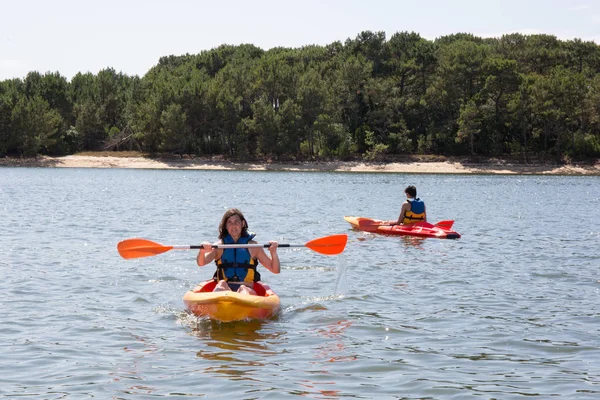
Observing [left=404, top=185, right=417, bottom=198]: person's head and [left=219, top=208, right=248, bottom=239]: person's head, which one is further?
[left=404, top=185, right=417, bottom=198]: person's head

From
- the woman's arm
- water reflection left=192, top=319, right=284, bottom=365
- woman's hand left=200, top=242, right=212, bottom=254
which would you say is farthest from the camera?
the woman's arm

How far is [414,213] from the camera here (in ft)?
64.4

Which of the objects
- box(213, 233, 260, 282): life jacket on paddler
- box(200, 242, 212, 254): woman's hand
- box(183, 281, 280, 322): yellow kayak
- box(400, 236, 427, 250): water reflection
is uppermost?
box(200, 242, 212, 254): woman's hand

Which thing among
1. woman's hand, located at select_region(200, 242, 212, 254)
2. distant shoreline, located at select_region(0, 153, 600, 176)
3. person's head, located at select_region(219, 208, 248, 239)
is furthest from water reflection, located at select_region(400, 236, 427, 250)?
distant shoreline, located at select_region(0, 153, 600, 176)

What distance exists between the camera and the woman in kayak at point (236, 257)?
1009 cm

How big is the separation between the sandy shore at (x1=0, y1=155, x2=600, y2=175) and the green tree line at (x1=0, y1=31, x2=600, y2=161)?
130 centimetres

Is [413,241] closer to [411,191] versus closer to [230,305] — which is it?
[411,191]

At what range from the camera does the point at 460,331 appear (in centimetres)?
938

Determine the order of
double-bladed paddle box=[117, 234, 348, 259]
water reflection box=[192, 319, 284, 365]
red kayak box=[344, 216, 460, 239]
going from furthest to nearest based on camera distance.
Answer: red kayak box=[344, 216, 460, 239] < double-bladed paddle box=[117, 234, 348, 259] < water reflection box=[192, 319, 284, 365]

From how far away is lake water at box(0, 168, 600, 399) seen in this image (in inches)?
289

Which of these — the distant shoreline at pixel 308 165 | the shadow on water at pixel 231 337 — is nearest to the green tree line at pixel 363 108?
the distant shoreline at pixel 308 165

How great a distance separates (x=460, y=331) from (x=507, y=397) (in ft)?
7.90

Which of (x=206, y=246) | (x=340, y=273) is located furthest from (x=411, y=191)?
(x=206, y=246)

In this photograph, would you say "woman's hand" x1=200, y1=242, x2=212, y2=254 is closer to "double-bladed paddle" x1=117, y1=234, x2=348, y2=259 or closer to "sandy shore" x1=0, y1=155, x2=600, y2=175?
"double-bladed paddle" x1=117, y1=234, x2=348, y2=259
